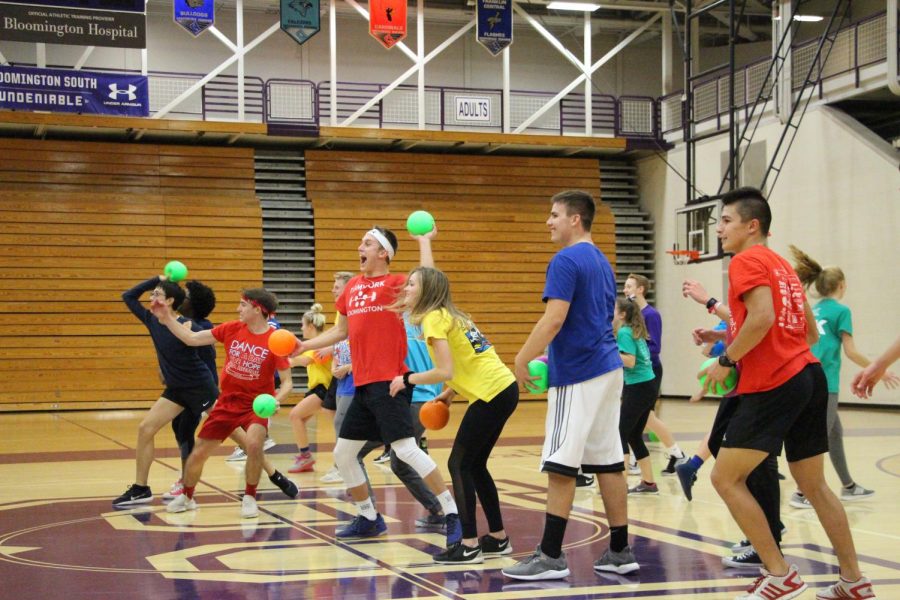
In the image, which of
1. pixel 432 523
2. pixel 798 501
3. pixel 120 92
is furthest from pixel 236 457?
pixel 120 92

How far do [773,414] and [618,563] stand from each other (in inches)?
51.9

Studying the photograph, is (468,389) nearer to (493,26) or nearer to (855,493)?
(855,493)

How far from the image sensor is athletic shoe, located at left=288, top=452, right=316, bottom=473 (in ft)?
35.2

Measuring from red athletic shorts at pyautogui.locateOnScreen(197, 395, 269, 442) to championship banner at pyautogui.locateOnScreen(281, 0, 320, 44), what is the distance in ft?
39.7

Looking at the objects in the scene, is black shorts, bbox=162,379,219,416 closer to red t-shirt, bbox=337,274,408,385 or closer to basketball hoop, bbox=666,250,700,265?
red t-shirt, bbox=337,274,408,385

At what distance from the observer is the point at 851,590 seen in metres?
4.86

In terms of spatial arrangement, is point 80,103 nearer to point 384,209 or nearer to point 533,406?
point 384,209

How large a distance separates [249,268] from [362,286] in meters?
15.8

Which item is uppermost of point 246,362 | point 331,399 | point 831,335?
point 831,335

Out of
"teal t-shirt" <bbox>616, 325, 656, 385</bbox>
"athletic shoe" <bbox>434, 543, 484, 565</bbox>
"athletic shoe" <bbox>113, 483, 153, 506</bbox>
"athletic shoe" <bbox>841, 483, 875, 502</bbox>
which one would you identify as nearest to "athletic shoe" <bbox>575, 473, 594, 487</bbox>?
"teal t-shirt" <bbox>616, 325, 656, 385</bbox>

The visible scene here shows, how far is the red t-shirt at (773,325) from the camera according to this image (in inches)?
190

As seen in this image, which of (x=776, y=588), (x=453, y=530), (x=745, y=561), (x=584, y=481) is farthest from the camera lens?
(x=584, y=481)

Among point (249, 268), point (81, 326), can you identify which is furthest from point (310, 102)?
point (81, 326)

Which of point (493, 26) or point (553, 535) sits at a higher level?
point (493, 26)
